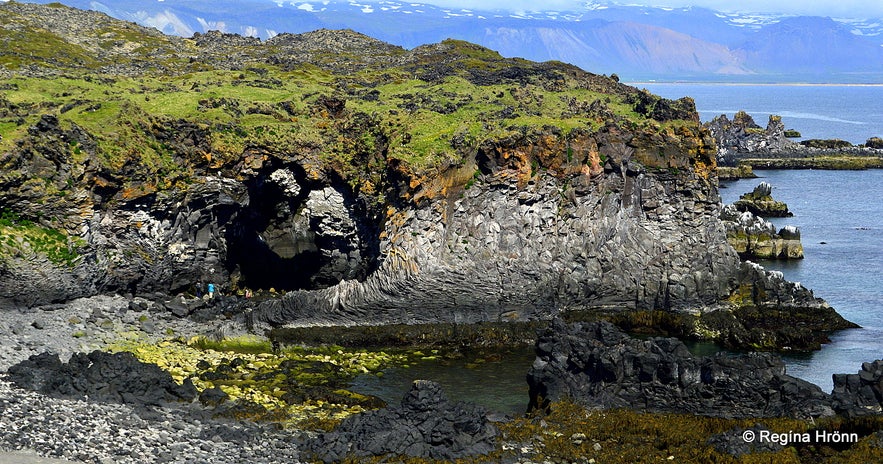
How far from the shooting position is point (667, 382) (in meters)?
39.7

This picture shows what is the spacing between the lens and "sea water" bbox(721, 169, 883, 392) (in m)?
51.1

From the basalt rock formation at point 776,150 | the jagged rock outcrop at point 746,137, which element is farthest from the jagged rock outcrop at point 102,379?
the jagged rock outcrop at point 746,137

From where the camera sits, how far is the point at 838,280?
2758 inches

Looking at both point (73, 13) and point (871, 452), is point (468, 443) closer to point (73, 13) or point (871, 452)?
point (871, 452)

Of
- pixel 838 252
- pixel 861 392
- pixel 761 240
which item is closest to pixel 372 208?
pixel 861 392

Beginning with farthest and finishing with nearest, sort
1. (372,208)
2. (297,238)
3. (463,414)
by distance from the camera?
(297,238)
(372,208)
(463,414)

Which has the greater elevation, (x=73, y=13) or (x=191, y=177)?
(x=73, y=13)

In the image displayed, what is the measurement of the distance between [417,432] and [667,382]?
35.2 ft

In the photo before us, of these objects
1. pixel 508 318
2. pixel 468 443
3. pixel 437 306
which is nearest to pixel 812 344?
pixel 508 318

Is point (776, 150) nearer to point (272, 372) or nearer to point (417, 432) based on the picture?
point (272, 372)

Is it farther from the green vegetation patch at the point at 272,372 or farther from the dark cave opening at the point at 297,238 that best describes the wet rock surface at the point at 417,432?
the dark cave opening at the point at 297,238

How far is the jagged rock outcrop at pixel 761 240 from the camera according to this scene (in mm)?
78125

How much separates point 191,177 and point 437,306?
15.9 meters

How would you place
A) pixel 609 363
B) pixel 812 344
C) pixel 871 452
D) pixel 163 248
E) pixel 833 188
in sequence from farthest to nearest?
pixel 833 188
pixel 163 248
pixel 812 344
pixel 609 363
pixel 871 452
